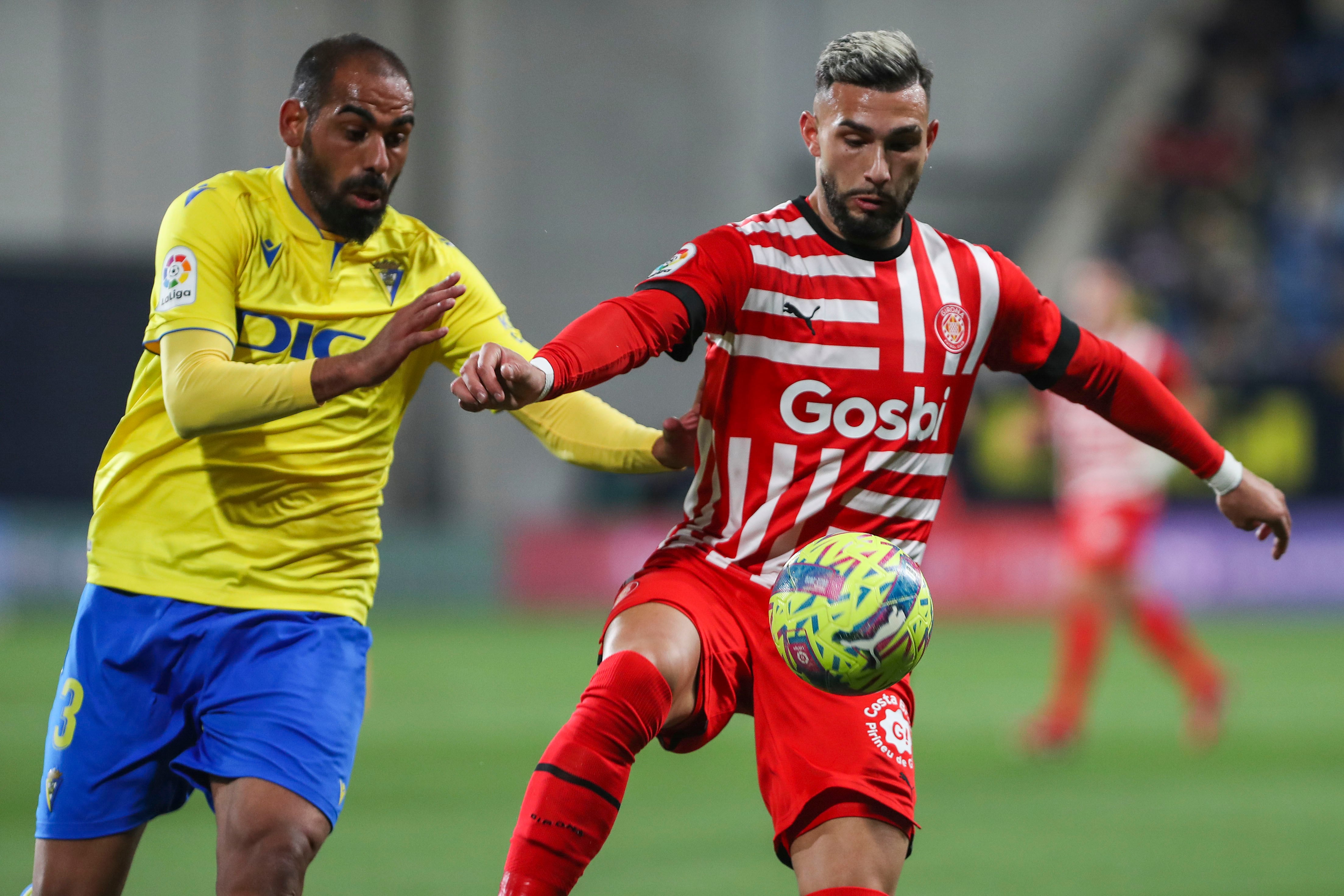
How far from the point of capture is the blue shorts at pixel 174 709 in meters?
3.54

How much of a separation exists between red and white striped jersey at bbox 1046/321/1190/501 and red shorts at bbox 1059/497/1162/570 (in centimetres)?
5

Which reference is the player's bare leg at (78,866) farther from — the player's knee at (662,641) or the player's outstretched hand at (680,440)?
the player's outstretched hand at (680,440)

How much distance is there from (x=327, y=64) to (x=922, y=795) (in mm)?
4783

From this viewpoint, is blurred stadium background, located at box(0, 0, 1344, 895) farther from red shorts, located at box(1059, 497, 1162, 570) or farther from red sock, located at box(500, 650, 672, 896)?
red sock, located at box(500, 650, 672, 896)

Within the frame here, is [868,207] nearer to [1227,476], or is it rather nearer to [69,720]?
[1227,476]

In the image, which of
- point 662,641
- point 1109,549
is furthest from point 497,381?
point 1109,549

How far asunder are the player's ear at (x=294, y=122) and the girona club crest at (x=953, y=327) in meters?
1.53

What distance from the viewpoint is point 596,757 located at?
3.36 meters

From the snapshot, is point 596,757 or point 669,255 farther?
point 669,255

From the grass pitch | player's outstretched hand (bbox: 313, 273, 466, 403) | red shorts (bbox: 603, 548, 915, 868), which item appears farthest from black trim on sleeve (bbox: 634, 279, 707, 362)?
the grass pitch

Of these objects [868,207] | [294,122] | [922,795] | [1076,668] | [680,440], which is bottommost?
[922,795]

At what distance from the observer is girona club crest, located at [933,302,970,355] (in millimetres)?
3703

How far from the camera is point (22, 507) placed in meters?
14.3

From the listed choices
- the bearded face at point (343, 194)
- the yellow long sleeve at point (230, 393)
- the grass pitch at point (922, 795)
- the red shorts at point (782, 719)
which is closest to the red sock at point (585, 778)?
the red shorts at point (782, 719)
